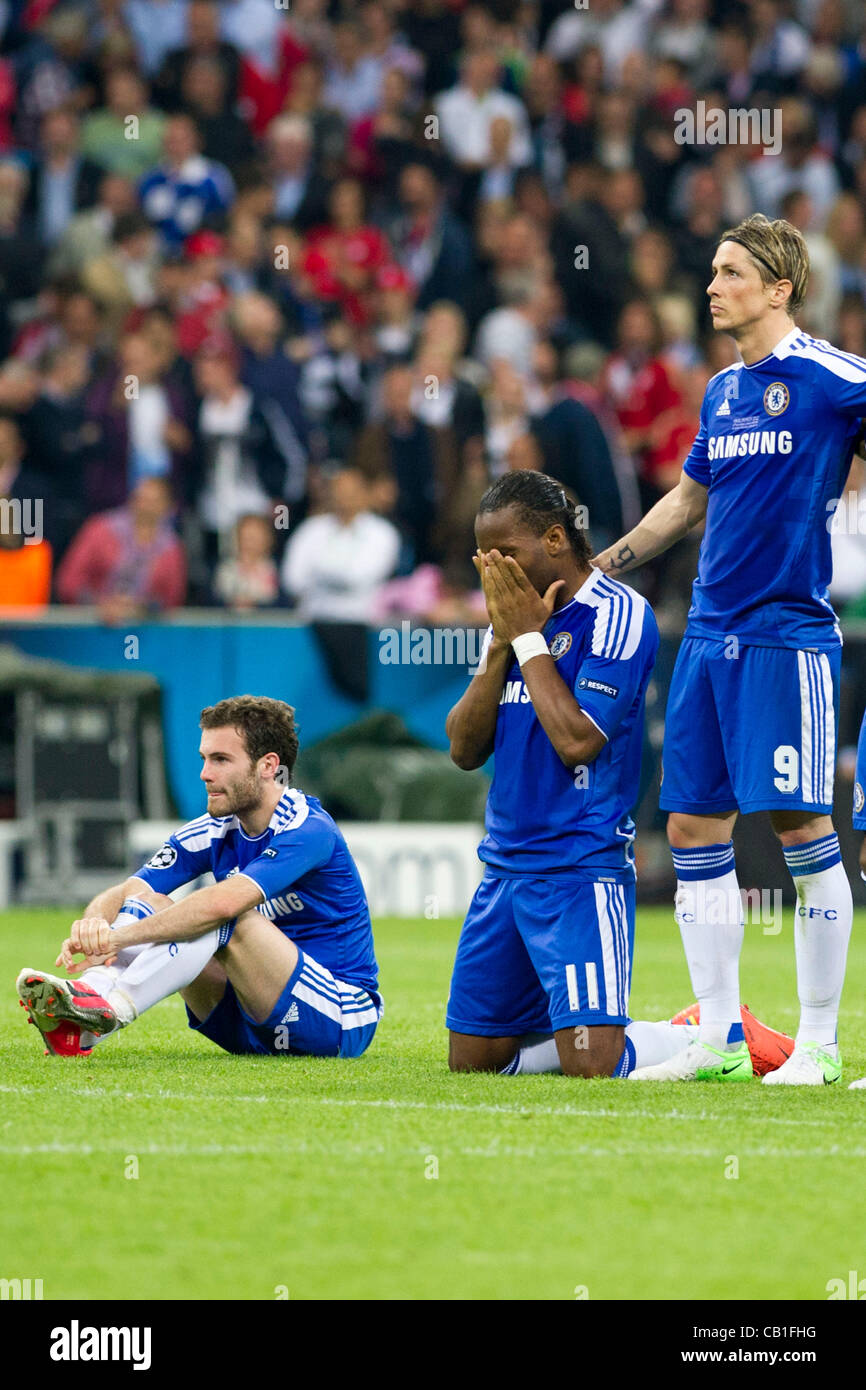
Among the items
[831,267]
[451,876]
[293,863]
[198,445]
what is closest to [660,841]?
[451,876]

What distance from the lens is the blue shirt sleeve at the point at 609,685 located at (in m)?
6.04

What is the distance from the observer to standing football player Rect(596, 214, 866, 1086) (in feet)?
19.8

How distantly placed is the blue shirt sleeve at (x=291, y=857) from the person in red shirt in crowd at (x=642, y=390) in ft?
27.8

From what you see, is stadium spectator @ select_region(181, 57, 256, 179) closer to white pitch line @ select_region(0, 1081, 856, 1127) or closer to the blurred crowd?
the blurred crowd

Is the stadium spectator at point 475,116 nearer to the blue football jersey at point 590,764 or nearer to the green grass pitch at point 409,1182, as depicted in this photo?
the blue football jersey at point 590,764

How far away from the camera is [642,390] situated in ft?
48.8

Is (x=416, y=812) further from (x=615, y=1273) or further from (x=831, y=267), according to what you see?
(x=615, y=1273)

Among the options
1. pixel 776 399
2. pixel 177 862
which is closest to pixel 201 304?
pixel 177 862

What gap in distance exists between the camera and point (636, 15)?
18047 millimetres

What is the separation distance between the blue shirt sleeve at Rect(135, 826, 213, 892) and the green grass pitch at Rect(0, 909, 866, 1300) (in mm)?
559

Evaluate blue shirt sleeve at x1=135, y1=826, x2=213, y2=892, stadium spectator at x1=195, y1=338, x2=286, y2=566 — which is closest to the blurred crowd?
stadium spectator at x1=195, y1=338, x2=286, y2=566

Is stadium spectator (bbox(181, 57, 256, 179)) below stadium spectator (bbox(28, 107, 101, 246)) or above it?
above

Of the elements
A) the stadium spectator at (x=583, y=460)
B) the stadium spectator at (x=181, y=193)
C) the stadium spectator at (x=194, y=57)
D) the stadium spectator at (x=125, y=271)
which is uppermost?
the stadium spectator at (x=194, y=57)

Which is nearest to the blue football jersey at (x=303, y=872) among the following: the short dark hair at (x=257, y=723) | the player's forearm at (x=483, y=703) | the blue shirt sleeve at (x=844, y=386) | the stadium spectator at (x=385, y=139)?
the short dark hair at (x=257, y=723)
